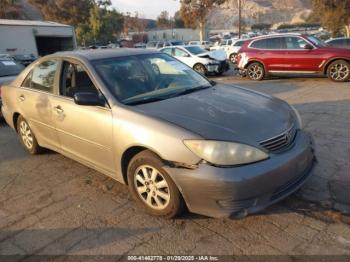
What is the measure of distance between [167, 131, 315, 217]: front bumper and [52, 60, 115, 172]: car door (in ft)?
3.20

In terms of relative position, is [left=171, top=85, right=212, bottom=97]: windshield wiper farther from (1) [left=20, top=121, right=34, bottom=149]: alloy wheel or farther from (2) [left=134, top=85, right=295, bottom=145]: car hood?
(1) [left=20, top=121, right=34, bottom=149]: alloy wheel

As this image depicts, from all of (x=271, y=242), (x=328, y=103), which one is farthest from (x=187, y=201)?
(x=328, y=103)

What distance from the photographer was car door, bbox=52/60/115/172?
11.8 ft

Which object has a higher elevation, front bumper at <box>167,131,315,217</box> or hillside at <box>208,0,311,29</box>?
hillside at <box>208,0,311,29</box>

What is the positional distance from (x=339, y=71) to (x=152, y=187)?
9.30m

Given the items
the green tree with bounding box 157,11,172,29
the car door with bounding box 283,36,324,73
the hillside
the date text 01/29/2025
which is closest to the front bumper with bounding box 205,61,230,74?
the car door with bounding box 283,36,324,73

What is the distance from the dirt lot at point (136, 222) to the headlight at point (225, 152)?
0.69 m

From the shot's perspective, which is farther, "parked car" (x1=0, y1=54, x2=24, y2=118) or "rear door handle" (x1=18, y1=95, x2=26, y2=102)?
"parked car" (x1=0, y1=54, x2=24, y2=118)

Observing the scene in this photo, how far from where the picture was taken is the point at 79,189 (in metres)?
4.08

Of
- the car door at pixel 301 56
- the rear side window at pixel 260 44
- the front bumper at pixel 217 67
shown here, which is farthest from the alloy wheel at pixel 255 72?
the front bumper at pixel 217 67

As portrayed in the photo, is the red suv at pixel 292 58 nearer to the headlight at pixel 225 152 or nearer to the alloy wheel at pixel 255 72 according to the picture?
the alloy wheel at pixel 255 72

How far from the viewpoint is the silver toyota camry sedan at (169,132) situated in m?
2.84

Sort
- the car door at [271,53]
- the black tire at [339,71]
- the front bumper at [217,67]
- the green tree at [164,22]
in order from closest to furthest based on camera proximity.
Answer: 1. the black tire at [339,71]
2. the car door at [271,53]
3. the front bumper at [217,67]
4. the green tree at [164,22]

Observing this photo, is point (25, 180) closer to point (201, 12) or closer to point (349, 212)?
point (349, 212)
